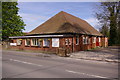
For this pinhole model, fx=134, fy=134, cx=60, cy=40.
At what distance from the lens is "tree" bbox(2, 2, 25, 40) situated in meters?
37.4

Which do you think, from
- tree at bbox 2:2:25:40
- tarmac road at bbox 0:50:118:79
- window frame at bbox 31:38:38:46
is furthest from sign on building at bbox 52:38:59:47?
tree at bbox 2:2:25:40

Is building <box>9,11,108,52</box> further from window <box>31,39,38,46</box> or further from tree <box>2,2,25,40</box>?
tree <box>2,2,25,40</box>

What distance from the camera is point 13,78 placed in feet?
22.0

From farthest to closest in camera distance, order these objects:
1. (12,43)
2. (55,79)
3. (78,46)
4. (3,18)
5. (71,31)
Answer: (3,18) < (12,43) < (78,46) < (71,31) < (55,79)

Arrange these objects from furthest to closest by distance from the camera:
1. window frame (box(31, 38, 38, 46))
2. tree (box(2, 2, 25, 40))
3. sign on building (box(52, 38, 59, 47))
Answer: tree (box(2, 2, 25, 40)), window frame (box(31, 38, 38, 46)), sign on building (box(52, 38, 59, 47))

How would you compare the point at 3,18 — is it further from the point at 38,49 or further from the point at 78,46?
the point at 78,46

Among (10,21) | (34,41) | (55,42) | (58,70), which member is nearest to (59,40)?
(55,42)

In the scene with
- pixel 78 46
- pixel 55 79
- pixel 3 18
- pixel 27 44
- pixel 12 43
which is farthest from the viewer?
pixel 3 18

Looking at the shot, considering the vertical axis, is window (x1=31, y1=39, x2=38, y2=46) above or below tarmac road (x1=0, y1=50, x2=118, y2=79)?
above

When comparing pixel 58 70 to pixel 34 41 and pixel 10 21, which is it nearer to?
pixel 34 41

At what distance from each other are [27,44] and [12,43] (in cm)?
441

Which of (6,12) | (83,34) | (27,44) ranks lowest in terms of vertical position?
(27,44)

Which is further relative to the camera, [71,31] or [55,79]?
[71,31]

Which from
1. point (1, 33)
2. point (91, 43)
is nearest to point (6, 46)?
point (1, 33)
